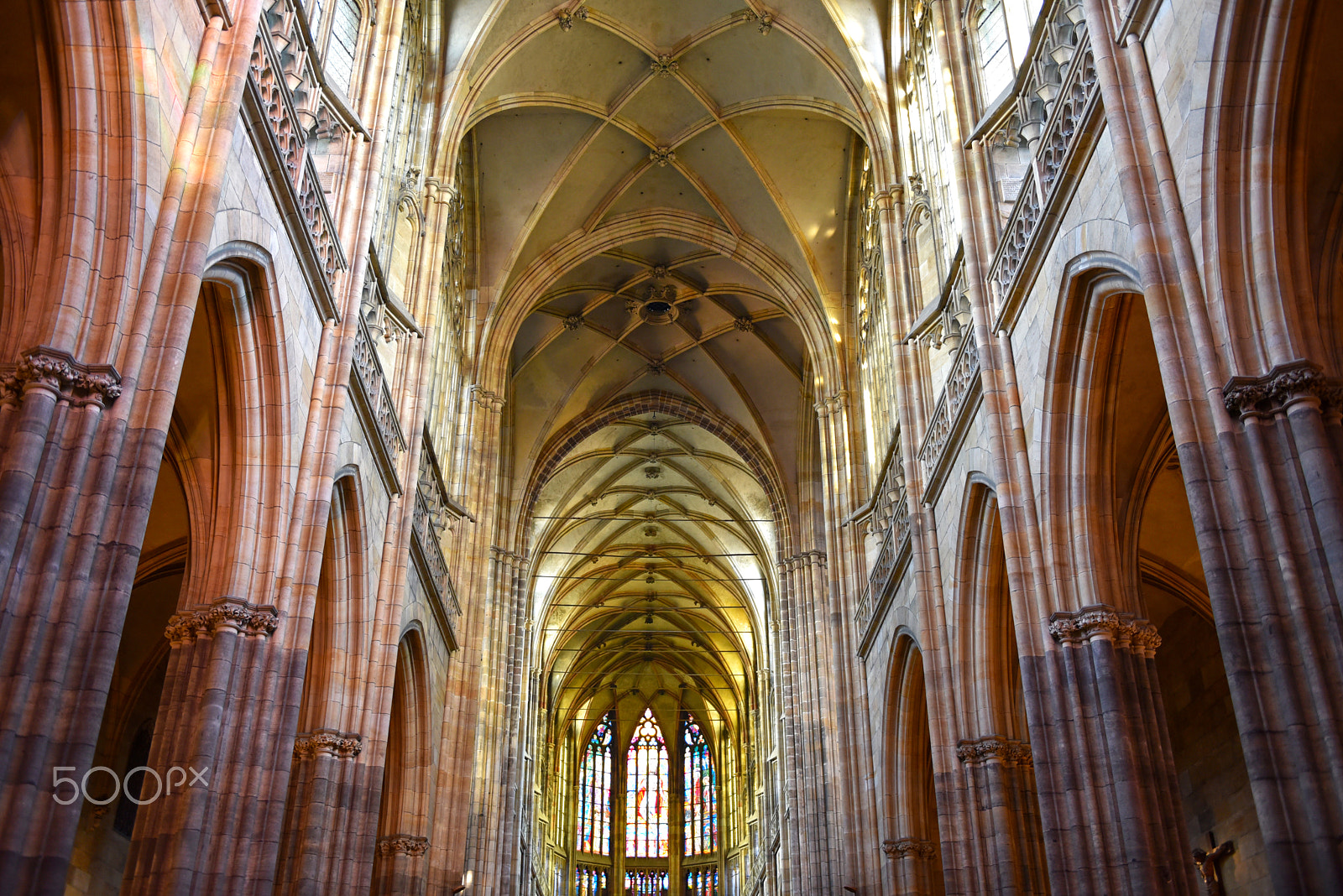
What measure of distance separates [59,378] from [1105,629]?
8.63 m

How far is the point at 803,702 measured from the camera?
89.1ft

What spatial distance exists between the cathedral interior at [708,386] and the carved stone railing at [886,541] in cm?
17

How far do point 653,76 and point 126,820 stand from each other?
51.6ft

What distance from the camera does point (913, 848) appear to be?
1886cm

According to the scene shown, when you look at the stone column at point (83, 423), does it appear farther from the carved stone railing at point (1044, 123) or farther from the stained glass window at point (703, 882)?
the stained glass window at point (703, 882)

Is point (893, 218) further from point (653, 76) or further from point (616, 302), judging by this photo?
point (616, 302)

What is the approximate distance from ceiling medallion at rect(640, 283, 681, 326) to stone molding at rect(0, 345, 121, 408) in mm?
21525

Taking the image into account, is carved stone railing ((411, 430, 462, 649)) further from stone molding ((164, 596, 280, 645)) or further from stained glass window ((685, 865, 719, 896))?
stained glass window ((685, 865, 719, 896))

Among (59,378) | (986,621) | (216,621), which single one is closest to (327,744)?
(216,621)

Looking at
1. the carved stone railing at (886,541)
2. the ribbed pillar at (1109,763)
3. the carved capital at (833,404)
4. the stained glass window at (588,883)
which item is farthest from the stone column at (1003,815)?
the stained glass window at (588,883)

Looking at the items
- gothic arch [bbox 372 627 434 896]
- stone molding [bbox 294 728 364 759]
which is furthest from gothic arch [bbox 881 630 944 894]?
stone molding [bbox 294 728 364 759]

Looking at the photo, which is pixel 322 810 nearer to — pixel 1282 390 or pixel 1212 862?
pixel 1282 390

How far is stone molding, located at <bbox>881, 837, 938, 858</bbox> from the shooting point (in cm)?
1884

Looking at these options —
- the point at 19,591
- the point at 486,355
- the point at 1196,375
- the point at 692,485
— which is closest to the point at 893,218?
the point at 486,355
